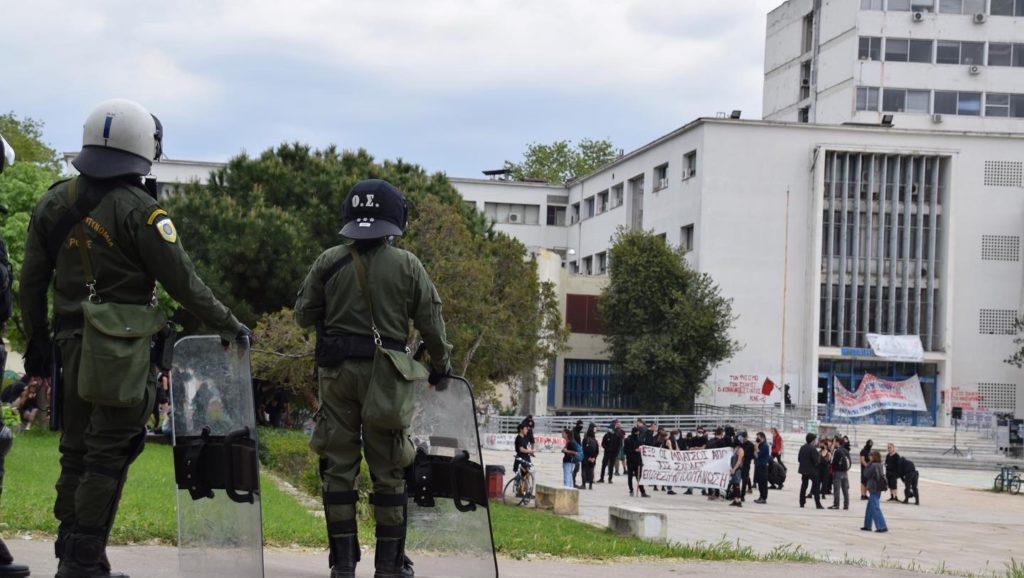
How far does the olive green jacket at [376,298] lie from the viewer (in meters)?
6.39

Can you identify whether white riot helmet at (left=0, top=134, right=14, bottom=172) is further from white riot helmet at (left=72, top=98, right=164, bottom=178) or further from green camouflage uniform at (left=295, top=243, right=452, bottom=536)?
green camouflage uniform at (left=295, top=243, right=452, bottom=536)

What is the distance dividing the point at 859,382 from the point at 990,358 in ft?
22.9

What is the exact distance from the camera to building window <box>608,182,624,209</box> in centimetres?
7569

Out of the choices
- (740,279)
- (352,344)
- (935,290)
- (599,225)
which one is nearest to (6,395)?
(352,344)

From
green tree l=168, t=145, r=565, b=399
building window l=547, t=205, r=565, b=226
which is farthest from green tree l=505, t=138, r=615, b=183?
green tree l=168, t=145, r=565, b=399

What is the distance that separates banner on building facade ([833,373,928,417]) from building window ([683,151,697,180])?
41.9 ft

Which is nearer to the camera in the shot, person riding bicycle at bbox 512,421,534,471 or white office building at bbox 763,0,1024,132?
person riding bicycle at bbox 512,421,534,471

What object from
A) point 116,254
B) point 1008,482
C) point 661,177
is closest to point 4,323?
point 116,254

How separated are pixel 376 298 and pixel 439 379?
2.09 feet

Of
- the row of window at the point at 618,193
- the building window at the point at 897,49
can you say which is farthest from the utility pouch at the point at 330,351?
the building window at the point at 897,49

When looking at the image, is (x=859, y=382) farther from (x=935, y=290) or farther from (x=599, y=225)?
(x=599, y=225)

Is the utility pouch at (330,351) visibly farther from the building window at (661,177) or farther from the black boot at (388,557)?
the building window at (661,177)

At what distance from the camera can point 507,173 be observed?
91.7 metres

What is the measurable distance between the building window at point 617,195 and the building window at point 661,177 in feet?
14.9
